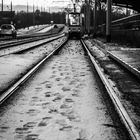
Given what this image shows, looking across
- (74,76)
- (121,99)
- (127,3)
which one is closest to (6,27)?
(127,3)

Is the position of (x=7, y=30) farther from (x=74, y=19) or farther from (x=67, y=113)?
(x=67, y=113)

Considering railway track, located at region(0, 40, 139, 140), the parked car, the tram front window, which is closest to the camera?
railway track, located at region(0, 40, 139, 140)

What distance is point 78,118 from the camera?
18.4 feet

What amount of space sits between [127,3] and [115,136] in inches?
1122

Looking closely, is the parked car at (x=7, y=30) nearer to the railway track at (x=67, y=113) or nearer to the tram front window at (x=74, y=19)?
the tram front window at (x=74, y=19)

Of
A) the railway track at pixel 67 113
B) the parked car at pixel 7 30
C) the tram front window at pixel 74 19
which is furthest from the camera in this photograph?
the parked car at pixel 7 30

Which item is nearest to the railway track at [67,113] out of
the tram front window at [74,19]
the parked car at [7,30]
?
the tram front window at [74,19]

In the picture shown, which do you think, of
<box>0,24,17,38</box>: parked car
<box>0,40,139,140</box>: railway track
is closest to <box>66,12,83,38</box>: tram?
<box>0,24,17,38</box>: parked car

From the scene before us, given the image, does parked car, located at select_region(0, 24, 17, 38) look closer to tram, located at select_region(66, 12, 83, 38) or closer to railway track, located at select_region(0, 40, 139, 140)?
tram, located at select_region(66, 12, 83, 38)

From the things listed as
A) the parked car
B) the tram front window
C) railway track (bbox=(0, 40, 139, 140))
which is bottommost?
railway track (bbox=(0, 40, 139, 140))

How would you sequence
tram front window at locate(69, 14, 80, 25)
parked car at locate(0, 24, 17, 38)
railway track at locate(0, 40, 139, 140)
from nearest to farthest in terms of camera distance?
railway track at locate(0, 40, 139, 140) < tram front window at locate(69, 14, 80, 25) < parked car at locate(0, 24, 17, 38)

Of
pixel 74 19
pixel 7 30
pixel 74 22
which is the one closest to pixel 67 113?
pixel 74 19

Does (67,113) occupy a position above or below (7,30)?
below

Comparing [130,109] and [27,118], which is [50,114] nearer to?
[27,118]
